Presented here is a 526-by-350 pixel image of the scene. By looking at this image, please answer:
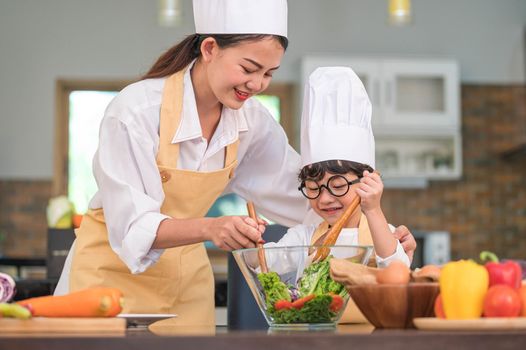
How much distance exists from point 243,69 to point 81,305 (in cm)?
75

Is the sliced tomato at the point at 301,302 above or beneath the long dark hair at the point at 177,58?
beneath

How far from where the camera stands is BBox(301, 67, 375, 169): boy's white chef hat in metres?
2.02

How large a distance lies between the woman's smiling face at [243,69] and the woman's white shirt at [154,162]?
132 mm

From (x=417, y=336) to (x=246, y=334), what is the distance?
195 mm

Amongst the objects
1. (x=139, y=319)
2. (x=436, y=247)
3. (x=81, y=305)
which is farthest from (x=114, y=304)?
(x=436, y=247)

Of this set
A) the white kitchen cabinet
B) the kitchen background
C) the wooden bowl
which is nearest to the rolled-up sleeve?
the wooden bowl

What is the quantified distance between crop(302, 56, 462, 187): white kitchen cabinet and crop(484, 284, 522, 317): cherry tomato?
5535 mm

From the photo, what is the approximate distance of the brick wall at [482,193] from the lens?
23.3 feet

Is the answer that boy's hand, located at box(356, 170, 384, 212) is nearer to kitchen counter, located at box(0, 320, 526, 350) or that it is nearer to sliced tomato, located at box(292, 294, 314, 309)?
sliced tomato, located at box(292, 294, 314, 309)

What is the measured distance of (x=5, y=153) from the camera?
6914 millimetres

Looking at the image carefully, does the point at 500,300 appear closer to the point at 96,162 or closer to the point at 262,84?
the point at 262,84

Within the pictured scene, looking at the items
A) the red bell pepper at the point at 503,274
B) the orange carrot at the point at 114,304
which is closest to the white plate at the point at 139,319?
the orange carrot at the point at 114,304

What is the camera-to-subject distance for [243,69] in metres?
1.89

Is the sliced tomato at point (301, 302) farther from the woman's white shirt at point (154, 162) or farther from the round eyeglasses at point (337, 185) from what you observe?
the round eyeglasses at point (337, 185)
